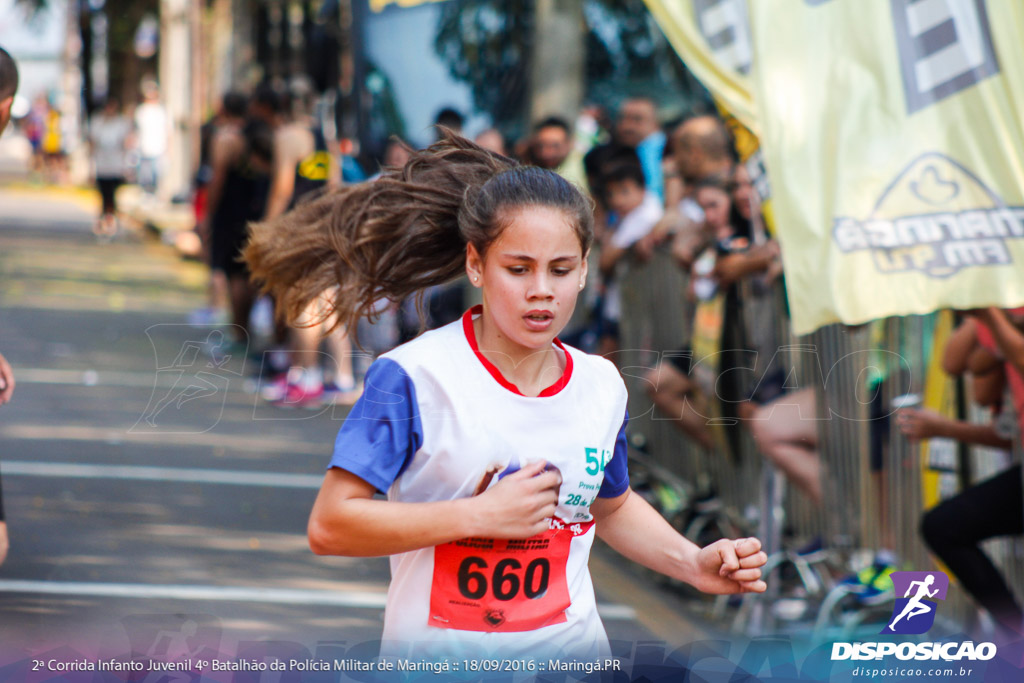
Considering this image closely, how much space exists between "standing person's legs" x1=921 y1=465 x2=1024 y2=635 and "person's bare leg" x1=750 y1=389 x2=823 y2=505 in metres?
1.00

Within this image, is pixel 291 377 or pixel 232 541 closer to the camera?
pixel 232 541

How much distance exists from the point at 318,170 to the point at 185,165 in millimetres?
17379

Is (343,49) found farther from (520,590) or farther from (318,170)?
(520,590)

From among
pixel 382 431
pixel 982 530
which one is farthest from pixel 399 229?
pixel 982 530

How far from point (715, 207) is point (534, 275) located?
377 centimetres

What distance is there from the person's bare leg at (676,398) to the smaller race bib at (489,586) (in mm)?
3706

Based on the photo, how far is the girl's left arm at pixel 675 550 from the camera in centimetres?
263

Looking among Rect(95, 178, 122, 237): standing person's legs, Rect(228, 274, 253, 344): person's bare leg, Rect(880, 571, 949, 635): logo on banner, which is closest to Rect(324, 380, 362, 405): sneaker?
Rect(228, 274, 253, 344): person's bare leg

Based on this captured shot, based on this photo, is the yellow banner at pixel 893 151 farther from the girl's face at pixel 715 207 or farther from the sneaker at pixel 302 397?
the sneaker at pixel 302 397

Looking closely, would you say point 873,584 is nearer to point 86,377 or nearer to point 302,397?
point 302,397

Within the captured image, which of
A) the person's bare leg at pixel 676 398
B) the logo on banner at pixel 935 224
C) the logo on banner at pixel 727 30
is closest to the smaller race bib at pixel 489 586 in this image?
the logo on banner at pixel 935 224

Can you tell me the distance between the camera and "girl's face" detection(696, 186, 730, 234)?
623 cm

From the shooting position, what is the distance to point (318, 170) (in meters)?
10.2

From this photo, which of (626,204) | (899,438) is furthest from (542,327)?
(626,204)
